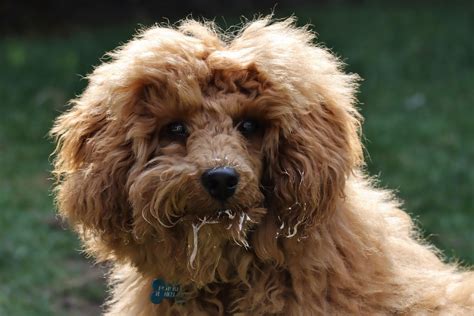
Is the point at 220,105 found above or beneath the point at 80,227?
above

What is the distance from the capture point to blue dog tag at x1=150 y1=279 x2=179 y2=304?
146 inches

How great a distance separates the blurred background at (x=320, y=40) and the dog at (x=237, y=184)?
2.62 metres

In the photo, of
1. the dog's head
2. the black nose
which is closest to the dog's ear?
the dog's head

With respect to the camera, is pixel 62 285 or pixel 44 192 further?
pixel 44 192

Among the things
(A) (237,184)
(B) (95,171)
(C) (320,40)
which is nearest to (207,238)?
(A) (237,184)

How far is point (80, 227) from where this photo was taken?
3834 mm

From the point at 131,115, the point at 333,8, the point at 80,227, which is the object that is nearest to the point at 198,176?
the point at 131,115

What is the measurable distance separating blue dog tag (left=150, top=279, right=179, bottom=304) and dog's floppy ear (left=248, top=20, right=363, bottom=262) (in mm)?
397

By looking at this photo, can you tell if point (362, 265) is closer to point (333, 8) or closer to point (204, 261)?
point (204, 261)

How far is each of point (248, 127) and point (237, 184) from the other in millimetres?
315

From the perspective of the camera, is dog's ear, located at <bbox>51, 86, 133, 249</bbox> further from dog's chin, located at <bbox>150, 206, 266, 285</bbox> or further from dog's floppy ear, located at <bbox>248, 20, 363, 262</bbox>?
dog's floppy ear, located at <bbox>248, 20, 363, 262</bbox>

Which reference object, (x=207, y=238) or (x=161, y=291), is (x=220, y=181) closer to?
(x=207, y=238)

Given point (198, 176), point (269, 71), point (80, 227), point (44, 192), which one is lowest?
point (44, 192)

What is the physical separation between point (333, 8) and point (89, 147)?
1078cm
